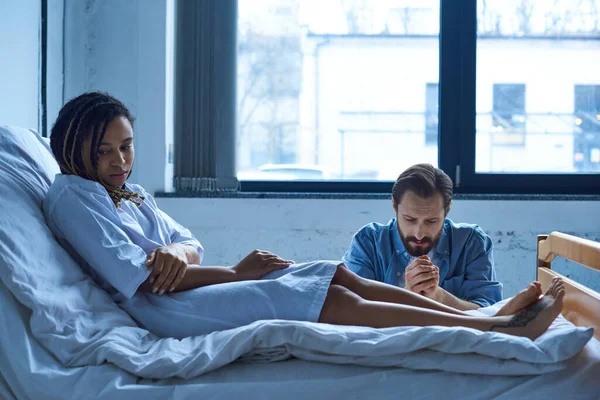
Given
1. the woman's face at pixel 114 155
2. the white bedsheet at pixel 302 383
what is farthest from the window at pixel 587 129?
the woman's face at pixel 114 155

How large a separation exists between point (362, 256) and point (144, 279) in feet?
2.59

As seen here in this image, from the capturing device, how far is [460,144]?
2949mm

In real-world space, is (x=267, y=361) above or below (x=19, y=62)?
below

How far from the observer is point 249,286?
4.57ft

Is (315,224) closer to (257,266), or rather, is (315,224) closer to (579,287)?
(257,266)

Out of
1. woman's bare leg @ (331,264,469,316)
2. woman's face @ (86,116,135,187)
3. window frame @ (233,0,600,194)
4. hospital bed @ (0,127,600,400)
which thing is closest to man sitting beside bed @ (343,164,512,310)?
woman's bare leg @ (331,264,469,316)

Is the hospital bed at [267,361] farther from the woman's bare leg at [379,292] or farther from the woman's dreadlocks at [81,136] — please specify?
the woman's dreadlocks at [81,136]

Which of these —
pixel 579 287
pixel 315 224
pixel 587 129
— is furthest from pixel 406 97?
pixel 579 287

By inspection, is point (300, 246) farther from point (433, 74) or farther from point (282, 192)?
point (433, 74)

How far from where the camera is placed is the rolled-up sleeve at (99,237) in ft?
4.57

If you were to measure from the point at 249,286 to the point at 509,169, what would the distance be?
6.46 ft

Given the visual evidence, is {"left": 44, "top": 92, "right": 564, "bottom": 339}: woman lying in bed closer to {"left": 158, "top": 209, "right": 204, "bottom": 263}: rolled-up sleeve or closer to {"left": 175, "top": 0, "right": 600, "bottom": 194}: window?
{"left": 158, "top": 209, "right": 204, "bottom": 263}: rolled-up sleeve

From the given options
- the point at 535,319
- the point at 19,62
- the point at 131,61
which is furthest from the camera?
the point at 131,61

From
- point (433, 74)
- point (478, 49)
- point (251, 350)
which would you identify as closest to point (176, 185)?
point (433, 74)
